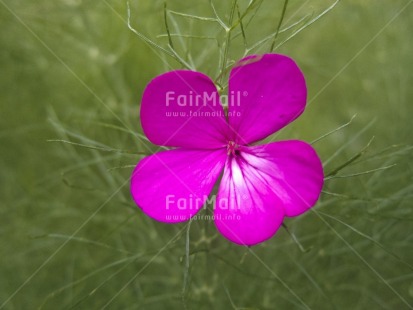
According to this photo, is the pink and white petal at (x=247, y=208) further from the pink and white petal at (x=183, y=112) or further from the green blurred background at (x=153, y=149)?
the green blurred background at (x=153, y=149)

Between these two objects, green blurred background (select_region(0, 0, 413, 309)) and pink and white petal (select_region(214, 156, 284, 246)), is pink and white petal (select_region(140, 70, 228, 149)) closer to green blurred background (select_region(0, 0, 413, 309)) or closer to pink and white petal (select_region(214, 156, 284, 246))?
pink and white petal (select_region(214, 156, 284, 246))

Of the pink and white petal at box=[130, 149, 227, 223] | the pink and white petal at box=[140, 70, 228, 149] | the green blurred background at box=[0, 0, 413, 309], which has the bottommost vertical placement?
the green blurred background at box=[0, 0, 413, 309]

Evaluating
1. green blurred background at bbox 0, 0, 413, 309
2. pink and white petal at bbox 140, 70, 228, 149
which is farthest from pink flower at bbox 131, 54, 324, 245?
green blurred background at bbox 0, 0, 413, 309

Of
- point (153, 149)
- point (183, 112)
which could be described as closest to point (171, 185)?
point (183, 112)

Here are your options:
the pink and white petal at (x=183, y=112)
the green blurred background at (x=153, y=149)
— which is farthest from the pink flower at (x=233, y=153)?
the green blurred background at (x=153, y=149)

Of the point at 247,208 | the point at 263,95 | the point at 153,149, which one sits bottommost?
the point at 153,149

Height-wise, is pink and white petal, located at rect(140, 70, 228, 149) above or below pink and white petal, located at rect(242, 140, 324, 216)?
above

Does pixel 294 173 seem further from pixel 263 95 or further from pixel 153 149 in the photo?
pixel 153 149
